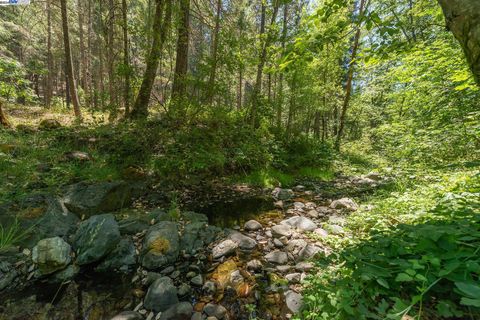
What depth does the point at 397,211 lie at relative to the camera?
294 cm

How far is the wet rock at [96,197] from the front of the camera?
3596 mm

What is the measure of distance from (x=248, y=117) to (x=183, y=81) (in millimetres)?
3439

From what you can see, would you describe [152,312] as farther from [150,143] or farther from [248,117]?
[248,117]

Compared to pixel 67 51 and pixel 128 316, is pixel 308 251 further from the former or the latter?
pixel 67 51

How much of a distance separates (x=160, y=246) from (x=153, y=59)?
14.9ft

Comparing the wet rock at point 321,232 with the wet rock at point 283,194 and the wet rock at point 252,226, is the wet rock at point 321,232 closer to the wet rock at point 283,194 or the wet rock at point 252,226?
the wet rock at point 252,226

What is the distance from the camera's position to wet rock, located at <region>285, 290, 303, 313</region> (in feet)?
6.44

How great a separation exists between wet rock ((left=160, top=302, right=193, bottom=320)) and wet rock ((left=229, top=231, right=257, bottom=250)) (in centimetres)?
111

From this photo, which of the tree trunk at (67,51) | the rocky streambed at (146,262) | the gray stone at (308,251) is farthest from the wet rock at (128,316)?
the tree trunk at (67,51)

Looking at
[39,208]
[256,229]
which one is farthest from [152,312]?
[39,208]

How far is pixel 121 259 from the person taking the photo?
286cm

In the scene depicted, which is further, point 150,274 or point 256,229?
point 256,229

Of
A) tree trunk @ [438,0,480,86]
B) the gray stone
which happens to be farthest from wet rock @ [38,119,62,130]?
tree trunk @ [438,0,480,86]

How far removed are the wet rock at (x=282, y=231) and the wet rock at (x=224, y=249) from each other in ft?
2.25
